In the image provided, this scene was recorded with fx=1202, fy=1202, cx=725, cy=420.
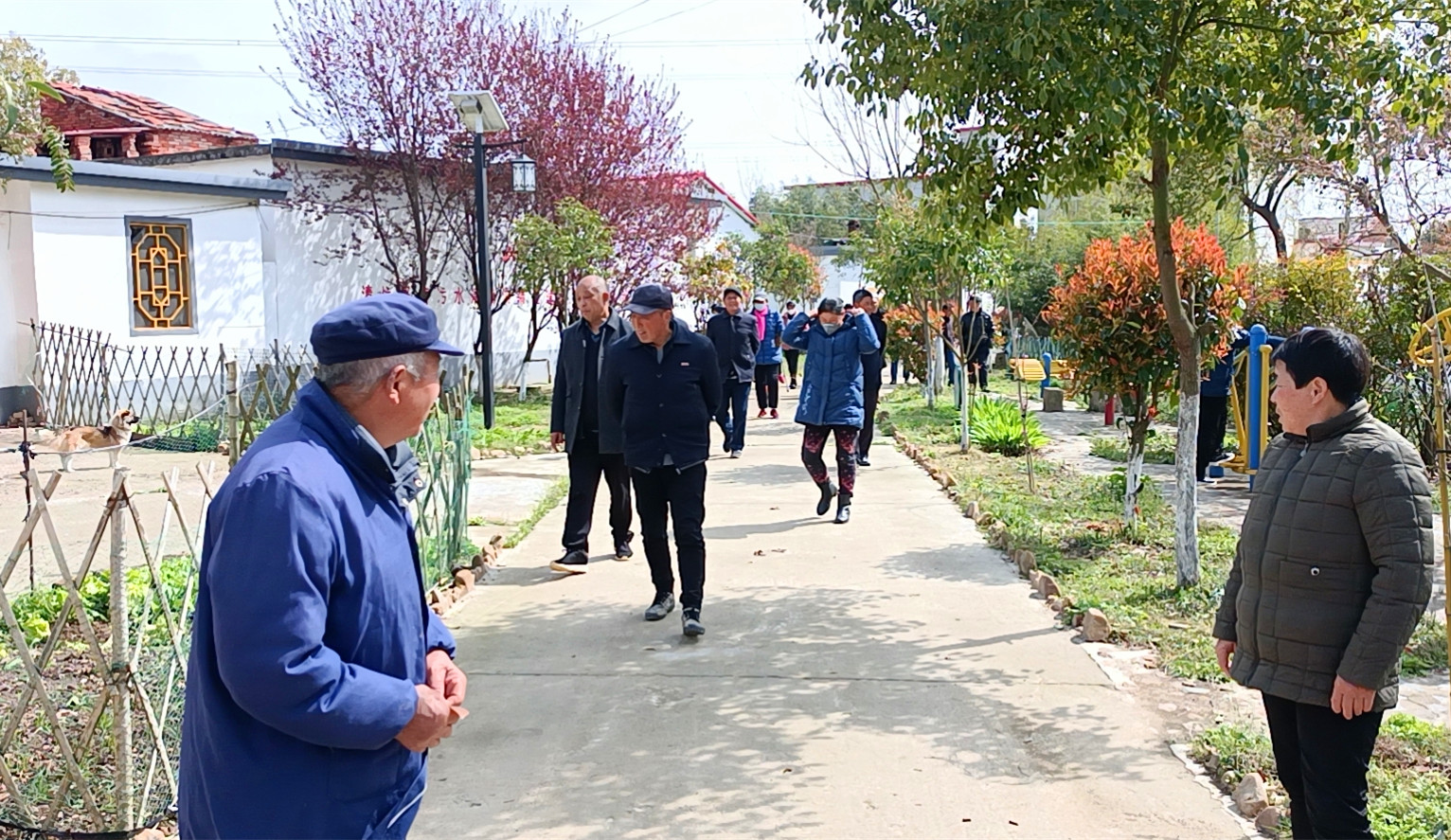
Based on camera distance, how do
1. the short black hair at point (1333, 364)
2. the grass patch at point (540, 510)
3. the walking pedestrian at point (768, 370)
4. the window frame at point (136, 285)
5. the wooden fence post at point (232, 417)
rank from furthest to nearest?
the walking pedestrian at point (768, 370), the window frame at point (136, 285), the grass patch at point (540, 510), the wooden fence post at point (232, 417), the short black hair at point (1333, 364)

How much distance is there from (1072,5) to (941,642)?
10.1 ft

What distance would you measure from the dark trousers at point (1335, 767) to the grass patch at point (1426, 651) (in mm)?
2328

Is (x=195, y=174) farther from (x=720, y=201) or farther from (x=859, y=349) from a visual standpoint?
(x=720, y=201)

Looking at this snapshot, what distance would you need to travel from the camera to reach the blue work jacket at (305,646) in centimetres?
202

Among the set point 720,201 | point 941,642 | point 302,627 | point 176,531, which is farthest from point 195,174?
point 720,201

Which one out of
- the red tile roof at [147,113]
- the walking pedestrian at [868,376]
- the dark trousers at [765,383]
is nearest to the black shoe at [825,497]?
the walking pedestrian at [868,376]

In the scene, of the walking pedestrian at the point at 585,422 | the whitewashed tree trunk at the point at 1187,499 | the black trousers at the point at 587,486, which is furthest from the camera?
the black trousers at the point at 587,486

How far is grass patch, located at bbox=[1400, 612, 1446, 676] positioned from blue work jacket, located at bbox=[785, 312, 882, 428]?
4160 millimetres

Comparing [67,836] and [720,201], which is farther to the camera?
[720,201]

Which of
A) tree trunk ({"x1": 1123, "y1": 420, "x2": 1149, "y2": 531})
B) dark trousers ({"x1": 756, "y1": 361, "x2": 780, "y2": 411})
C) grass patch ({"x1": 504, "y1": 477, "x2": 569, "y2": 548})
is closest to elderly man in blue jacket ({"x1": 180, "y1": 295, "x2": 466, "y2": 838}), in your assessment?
grass patch ({"x1": 504, "y1": 477, "x2": 569, "y2": 548})

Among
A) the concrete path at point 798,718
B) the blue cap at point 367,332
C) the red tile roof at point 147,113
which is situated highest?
the red tile roof at point 147,113

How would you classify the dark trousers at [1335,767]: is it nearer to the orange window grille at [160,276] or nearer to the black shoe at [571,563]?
the black shoe at [571,563]

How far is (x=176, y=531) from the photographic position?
822cm

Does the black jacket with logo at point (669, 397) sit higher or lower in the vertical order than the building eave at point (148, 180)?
lower
